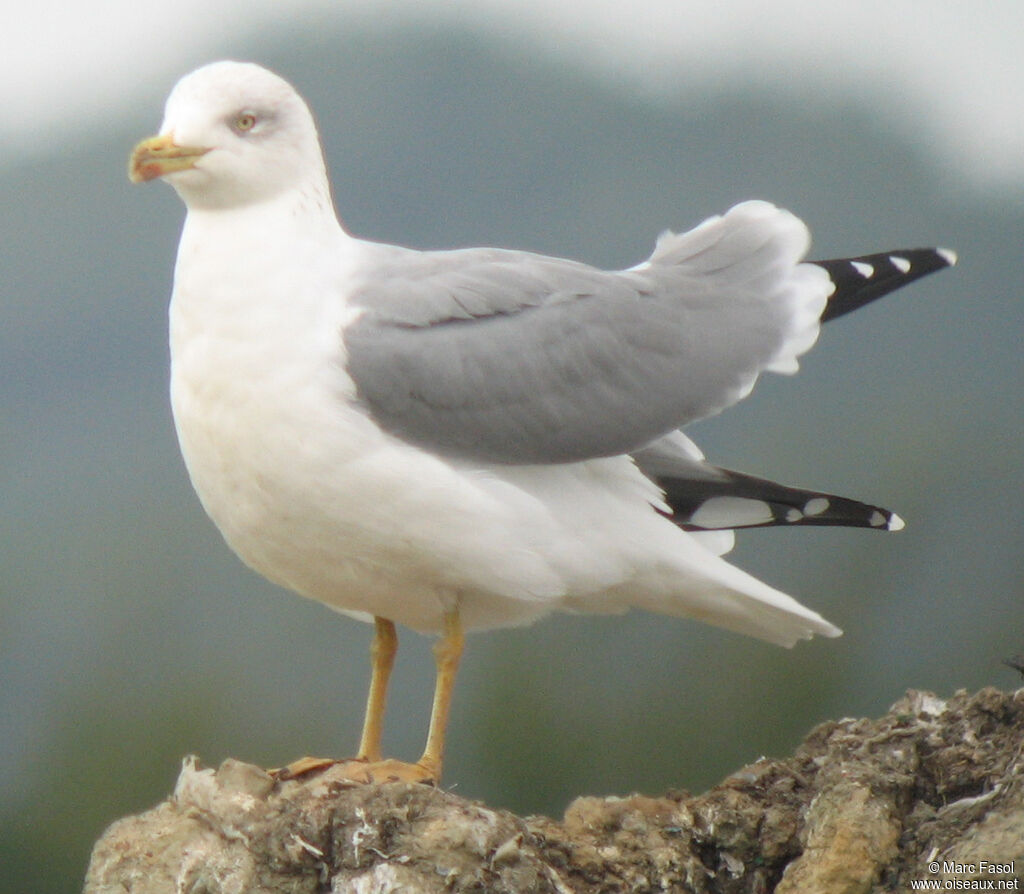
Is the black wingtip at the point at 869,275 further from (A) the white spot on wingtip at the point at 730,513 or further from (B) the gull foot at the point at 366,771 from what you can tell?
(B) the gull foot at the point at 366,771

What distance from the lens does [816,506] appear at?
404 cm

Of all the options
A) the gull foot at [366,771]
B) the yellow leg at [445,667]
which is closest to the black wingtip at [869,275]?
the yellow leg at [445,667]

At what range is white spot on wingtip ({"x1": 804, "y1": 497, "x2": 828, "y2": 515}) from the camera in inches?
159

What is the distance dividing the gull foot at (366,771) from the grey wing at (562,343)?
2.13 ft

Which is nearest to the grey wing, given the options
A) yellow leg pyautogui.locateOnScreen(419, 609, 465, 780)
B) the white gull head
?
the white gull head

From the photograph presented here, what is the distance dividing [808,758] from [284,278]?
151 centimetres

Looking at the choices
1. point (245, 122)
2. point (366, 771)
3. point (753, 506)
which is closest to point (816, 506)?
point (753, 506)

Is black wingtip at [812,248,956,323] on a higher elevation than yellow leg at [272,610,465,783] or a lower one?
higher

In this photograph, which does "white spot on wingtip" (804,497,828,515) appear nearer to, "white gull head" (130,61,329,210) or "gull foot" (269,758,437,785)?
"gull foot" (269,758,437,785)

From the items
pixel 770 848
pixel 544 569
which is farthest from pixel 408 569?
pixel 770 848

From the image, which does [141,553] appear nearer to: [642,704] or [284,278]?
[642,704]

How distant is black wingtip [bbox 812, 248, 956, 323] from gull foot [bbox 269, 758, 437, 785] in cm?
137

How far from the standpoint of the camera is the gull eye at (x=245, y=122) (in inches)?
140

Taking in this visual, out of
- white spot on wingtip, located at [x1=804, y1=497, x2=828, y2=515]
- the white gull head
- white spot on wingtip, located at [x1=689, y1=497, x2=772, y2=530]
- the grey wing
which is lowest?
white spot on wingtip, located at [x1=689, y1=497, x2=772, y2=530]
